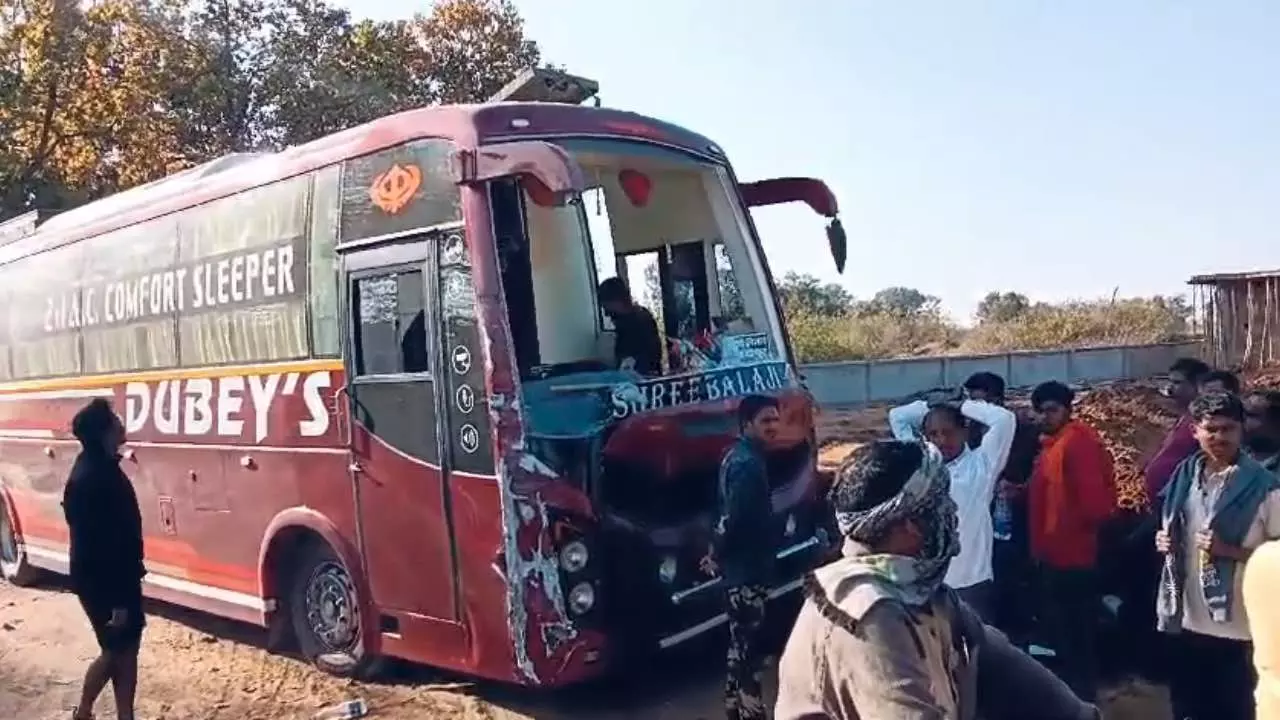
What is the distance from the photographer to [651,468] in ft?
19.7

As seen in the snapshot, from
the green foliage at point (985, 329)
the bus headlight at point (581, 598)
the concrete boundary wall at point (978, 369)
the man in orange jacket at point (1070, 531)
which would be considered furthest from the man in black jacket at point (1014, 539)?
the green foliage at point (985, 329)

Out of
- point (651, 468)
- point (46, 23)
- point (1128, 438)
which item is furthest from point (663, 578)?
point (46, 23)

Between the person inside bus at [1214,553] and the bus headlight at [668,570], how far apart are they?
2246mm

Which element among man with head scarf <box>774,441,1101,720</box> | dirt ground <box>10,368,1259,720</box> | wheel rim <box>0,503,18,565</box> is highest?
Result: man with head scarf <box>774,441,1101,720</box>

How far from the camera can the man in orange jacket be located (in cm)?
526

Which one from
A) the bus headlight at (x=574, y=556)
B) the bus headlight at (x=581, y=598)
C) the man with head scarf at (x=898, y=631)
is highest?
the man with head scarf at (x=898, y=631)

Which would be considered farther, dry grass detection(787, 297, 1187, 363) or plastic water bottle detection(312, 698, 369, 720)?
dry grass detection(787, 297, 1187, 363)

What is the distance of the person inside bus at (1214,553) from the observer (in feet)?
14.0

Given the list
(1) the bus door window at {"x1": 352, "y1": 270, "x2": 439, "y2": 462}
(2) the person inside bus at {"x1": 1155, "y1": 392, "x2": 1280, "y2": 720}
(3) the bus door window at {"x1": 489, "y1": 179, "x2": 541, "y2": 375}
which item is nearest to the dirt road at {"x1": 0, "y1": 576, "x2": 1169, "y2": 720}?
(2) the person inside bus at {"x1": 1155, "y1": 392, "x2": 1280, "y2": 720}

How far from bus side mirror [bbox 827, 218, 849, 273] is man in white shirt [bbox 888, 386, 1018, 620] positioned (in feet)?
6.95

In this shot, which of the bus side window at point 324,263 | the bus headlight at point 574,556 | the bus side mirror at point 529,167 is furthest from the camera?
the bus side window at point 324,263

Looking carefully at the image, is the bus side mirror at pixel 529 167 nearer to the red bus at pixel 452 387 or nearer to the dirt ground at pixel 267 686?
the red bus at pixel 452 387

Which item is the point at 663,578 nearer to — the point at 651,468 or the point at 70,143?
the point at 651,468

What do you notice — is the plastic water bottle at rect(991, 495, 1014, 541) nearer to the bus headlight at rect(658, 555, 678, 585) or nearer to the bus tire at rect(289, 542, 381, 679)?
the bus headlight at rect(658, 555, 678, 585)
